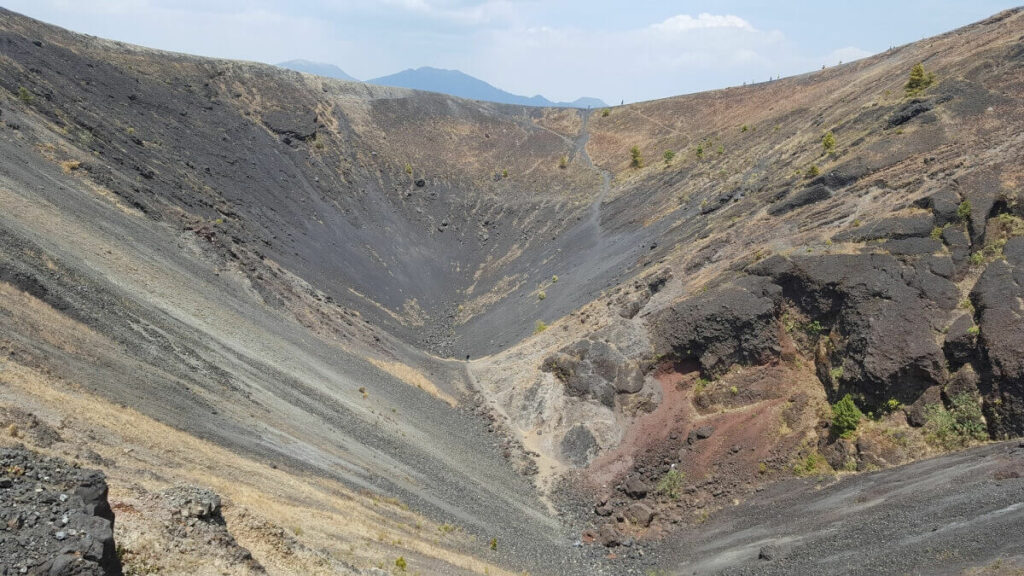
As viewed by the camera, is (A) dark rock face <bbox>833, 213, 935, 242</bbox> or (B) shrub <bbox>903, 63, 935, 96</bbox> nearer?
(A) dark rock face <bbox>833, 213, 935, 242</bbox>

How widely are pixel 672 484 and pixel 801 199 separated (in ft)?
63.4

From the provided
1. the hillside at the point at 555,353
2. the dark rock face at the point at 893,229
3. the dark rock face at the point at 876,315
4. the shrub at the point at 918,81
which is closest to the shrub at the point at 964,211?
the hillside at the point at 555,353

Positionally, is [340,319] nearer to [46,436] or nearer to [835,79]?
[46,436]

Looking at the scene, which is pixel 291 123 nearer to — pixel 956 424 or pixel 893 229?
pixel 893 229

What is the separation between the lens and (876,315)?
78.7 feet

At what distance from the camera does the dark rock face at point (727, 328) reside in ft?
90.6

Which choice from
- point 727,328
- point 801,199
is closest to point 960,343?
point 727,328

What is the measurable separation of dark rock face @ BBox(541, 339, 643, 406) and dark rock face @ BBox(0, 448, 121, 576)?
24.3 meters

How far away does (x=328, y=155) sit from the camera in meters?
64.0

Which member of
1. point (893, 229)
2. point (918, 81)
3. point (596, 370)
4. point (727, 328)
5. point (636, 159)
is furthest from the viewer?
point (636, 159)

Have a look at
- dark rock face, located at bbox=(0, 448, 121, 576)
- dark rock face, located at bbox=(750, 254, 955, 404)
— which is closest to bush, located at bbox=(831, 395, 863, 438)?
dark rock face, located at bbox=(750, 254, 955, 404)

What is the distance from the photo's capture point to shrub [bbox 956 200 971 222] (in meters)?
25.1

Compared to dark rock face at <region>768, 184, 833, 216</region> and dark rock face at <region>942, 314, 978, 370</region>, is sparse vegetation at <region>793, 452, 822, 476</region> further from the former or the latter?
dark rock face at <region>768, 184, 833, 216</region>

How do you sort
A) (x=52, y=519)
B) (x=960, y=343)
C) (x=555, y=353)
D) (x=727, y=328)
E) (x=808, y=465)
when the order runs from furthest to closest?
(x=555, y=353), (x=727, y=328), (x=808, y=465), (x=960, y=343), (x=52, y=519)
